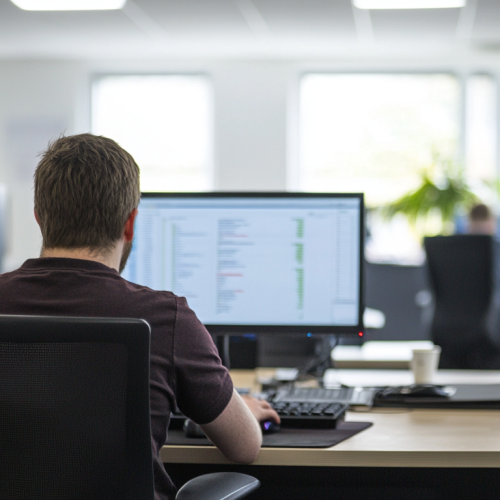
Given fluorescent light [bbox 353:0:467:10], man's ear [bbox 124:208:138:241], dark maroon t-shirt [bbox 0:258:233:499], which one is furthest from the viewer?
fluorescent light [bbox 353:0:467:10]

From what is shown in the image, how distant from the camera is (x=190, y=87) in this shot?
596cm

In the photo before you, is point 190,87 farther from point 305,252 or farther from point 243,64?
point 305,252

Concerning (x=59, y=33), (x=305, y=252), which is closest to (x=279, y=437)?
(x=305, y=252)

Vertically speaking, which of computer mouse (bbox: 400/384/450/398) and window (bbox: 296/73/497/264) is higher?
window (bbox: 296/73/497/264)

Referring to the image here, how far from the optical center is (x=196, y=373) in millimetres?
999

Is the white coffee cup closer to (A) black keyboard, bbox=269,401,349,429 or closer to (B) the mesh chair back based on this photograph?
(A) black keyboard, bbox=269,401,349,429

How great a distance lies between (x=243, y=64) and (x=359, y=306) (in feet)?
14.8

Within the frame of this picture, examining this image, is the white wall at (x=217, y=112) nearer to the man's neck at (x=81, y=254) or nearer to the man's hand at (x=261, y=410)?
the man's hand at (x=261, y=410)

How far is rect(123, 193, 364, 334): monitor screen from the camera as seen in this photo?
5.23 feet

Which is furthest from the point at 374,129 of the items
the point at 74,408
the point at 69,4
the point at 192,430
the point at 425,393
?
the point at 74,408

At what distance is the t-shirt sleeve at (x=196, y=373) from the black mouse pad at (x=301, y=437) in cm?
20

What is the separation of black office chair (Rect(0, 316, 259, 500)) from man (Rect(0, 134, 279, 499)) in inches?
4.6

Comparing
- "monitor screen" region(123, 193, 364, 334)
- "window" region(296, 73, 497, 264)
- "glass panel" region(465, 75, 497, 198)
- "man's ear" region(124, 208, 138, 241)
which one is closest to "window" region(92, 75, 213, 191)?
"window" region(296, 73, 497, 264)

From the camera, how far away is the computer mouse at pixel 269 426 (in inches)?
49.1
